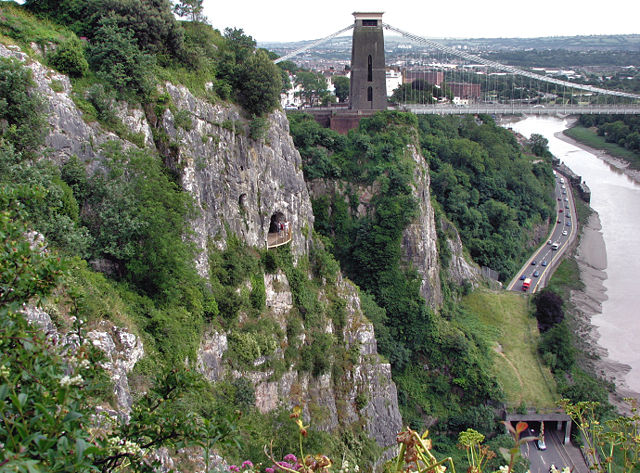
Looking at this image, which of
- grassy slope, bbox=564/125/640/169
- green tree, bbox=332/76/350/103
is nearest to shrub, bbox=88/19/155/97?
green tree, bbox=332/76/350/103

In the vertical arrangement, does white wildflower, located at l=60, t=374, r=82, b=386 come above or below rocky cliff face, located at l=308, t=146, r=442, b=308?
above

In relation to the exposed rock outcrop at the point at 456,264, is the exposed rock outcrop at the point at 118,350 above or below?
above

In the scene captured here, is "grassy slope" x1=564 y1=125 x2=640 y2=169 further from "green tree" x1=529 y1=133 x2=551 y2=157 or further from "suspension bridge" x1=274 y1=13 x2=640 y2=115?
"green tree" x1=529 y1=133 x2=551 y2=157

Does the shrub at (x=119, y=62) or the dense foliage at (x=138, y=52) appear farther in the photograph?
the shrub at (x=119, y=62)

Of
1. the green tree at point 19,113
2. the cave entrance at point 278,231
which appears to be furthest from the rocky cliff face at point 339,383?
the green tree at point 19,113

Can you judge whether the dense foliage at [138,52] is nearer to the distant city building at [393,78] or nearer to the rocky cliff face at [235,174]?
the rocky cliff face at [235,174]

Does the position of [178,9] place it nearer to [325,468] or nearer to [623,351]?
[325,468]

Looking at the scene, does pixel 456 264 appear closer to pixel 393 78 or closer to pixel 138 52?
pixel 138 52

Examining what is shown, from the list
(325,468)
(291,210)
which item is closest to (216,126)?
(291,210)
